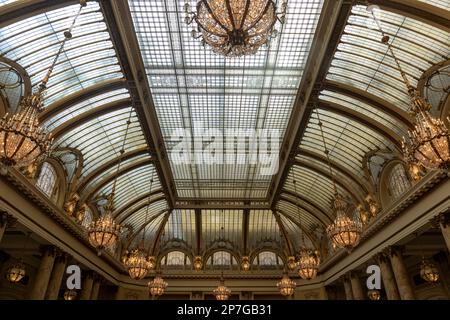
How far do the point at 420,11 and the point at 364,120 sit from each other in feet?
17.6

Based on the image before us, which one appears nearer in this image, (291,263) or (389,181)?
(389,181)

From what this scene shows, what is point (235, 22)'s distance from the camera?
241 inches

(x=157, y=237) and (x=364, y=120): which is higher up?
(x=364, y=120)

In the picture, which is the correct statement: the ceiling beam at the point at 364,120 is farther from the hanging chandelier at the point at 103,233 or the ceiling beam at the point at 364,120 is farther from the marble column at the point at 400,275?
the hanging chandelier at the point at 103,233

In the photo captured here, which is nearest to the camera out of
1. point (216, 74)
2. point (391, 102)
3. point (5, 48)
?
point (5, 48)

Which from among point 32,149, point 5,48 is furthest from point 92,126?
point 32,149

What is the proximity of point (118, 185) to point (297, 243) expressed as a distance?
1438 cm

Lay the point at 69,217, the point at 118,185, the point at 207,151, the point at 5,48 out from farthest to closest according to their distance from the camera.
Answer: the point at 118,185
the point at 207,151
the point at 69,217
the point at 5,48

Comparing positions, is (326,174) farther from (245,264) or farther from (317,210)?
(245,264)

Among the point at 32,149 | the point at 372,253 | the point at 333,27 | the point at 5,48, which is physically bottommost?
the point at 32,149

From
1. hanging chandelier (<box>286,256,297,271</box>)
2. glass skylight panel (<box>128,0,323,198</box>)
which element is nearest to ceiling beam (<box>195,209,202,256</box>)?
hanging chandelier (<box>286,256,297,271</box>)

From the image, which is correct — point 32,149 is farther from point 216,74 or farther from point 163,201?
point 163,201

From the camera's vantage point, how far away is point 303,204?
74.9 feet

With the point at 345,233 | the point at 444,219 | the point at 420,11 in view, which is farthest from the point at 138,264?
the point at 420,11
